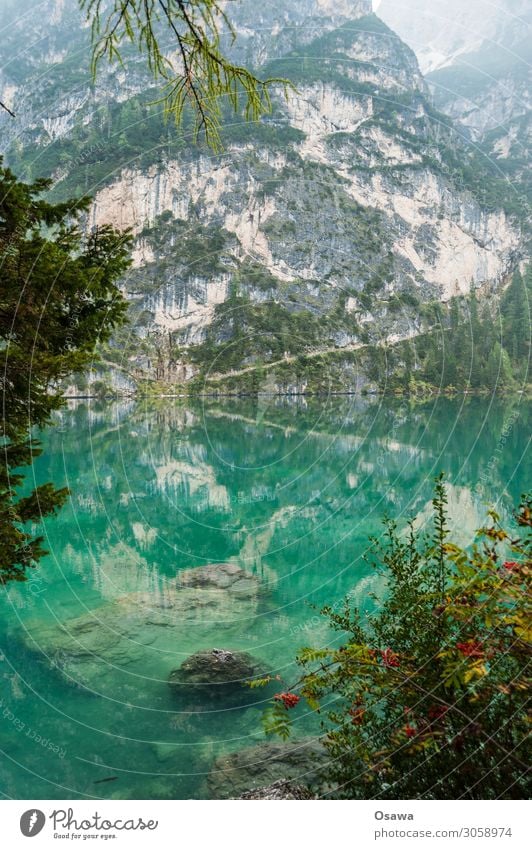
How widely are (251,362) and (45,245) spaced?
83.6m

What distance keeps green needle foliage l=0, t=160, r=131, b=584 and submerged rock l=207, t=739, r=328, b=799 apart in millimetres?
3044

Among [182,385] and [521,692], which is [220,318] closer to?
[182,385]

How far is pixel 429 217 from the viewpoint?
270ft

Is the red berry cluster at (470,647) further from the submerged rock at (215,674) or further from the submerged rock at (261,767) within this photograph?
the submerged rock at (215,674)

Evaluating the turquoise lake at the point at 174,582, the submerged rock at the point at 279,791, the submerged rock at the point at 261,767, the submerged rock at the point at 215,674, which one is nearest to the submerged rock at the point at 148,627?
the turquoise lake at the point at 174,582

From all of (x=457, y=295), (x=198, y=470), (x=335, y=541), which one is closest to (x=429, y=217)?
(x=457, y=295)

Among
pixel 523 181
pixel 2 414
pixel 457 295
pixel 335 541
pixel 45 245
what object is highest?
pixel 523 181

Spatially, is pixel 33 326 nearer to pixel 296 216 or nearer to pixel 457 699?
pixel 457 699

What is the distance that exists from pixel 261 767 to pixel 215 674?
246 centimetres

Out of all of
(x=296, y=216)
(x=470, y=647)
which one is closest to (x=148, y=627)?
(x=470, y=647)

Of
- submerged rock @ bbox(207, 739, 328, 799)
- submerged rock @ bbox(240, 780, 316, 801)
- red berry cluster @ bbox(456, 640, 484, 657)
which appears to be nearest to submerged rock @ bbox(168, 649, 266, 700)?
A: submerged rock @ bbox(207, 739, 328, 799)

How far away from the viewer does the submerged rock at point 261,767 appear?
4.89 m

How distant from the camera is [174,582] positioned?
39.4 ft
